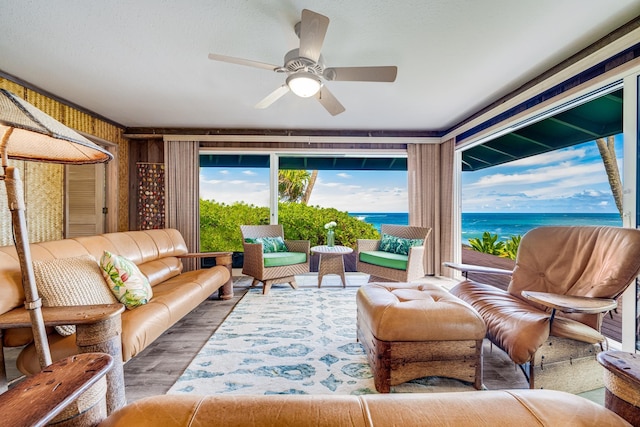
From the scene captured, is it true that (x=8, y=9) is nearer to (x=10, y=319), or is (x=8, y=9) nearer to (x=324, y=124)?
(x=10, y=319)

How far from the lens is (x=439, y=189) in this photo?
4.55 meters

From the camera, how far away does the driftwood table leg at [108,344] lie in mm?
1185

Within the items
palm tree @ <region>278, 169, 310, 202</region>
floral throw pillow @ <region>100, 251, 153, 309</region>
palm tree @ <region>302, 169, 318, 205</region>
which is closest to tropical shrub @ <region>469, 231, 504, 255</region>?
palm tree @ <region>302, 169, 318, 205</region>

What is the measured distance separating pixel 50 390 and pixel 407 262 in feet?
10.7

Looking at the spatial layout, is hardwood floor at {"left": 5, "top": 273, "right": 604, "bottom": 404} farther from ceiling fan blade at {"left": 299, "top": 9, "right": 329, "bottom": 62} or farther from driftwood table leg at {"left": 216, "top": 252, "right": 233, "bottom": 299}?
ceiling fan blade at {"left": 299, "top": 9, "right": 329, "bottom": 62}

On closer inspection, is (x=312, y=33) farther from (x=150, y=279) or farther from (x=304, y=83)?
(x=150, y=279)

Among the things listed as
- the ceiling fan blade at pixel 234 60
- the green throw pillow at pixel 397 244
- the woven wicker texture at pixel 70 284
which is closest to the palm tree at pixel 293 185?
the green throw pillow at pixel 397 244

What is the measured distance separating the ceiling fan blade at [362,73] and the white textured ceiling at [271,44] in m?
0.31

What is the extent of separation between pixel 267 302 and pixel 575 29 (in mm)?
3690

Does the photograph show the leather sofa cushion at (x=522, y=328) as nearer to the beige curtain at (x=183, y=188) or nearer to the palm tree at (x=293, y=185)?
the beige curtain at (x=183, y=188)

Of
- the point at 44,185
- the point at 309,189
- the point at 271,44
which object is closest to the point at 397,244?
the point at 271,44

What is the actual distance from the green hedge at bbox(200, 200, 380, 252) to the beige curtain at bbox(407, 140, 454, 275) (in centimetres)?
135

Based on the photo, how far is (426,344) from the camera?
1548 mm

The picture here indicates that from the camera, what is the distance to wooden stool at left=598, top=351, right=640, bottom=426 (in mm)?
625
